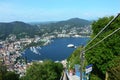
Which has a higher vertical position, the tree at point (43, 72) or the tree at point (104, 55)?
the tree at point (104, 55)

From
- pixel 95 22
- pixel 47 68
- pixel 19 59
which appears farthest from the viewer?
pixel 19 59

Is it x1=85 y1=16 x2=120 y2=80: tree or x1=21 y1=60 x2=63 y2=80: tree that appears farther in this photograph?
x1=21 y1=60 x2=63 y2=80: tree

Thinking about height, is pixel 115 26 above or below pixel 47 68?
above

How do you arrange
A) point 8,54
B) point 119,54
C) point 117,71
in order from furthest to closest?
point 8,54 < point 119,54 < point 117,71

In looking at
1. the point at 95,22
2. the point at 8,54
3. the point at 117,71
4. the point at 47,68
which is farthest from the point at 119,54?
the point at 8,54

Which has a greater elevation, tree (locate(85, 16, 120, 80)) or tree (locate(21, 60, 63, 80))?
tree (locate(85, 16, 120, 80))

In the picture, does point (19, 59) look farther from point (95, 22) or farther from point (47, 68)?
point (95, 22)

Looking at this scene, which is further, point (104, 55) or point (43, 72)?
point (43, 72)

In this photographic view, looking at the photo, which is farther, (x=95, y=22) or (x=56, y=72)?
(x=56, y=72)

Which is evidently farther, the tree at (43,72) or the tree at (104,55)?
the tree at (43,72)

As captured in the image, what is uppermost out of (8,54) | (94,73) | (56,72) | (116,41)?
(116,41)

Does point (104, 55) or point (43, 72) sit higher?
point (104, 55)
